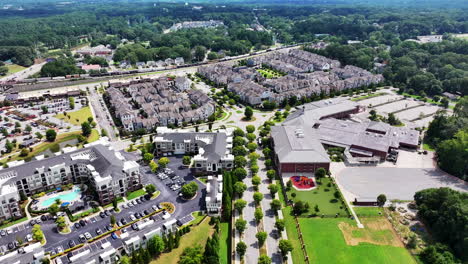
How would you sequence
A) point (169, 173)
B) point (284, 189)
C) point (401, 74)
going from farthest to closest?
1. point (401, 74)
2. point (169, 173)
3. point (284, 189)

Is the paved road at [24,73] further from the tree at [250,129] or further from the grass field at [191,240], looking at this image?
the grass field at [191,240]

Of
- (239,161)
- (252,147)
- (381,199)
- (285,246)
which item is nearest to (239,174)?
(239,161)

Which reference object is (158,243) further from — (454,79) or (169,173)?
(454,79)

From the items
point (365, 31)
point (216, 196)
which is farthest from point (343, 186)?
point (365, 31)

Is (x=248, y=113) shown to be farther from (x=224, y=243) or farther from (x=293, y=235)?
(x=224, y=243)

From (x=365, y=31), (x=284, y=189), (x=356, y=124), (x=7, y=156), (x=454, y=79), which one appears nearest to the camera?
(x=284, y=189)

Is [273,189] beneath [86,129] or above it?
beneath
